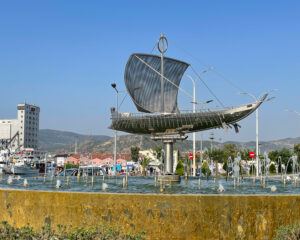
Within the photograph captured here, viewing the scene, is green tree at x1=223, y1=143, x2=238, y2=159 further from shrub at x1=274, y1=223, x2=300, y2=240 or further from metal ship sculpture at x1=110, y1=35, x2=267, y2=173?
shrub at x1=274, y1=223, x2=300, y2=240

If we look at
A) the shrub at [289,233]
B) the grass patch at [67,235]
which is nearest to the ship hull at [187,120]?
the shrub at [289,233]

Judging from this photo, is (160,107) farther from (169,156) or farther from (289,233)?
(289,233)

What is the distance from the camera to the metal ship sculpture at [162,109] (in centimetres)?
3378

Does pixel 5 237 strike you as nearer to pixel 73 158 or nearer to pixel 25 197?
pixel 25 197

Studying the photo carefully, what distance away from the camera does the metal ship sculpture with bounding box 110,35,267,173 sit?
33781 millimetres

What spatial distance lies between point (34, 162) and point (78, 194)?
124405 mm

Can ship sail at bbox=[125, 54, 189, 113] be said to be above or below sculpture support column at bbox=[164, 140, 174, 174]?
above

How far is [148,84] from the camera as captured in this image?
135 ft

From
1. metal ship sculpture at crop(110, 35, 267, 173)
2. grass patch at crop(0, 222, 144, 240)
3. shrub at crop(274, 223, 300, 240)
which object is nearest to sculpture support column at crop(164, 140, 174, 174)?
metal ship sculpture at crop(110, 35, 267, 173)

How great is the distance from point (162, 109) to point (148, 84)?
319 centimetres

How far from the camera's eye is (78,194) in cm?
1450

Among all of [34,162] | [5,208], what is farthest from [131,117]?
[34,162]

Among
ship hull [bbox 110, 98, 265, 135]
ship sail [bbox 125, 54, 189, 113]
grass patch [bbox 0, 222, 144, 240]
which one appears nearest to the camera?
grass patch [bbox 0, 222, 144, 240]

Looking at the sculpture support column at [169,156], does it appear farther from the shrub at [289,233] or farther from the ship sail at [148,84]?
the shrub at [289,233]
